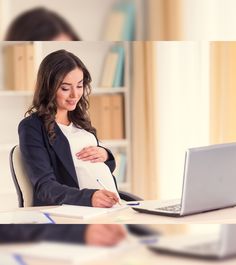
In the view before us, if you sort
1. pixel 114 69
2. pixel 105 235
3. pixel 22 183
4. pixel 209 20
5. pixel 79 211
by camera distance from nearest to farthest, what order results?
pixel 105 235 < pixel 209 20 < pixel 79 211 < pixel 22 183 < pixel 114 69

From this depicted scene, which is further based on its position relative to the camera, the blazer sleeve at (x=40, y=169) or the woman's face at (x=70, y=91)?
the woman's face at (x=70, y=91)

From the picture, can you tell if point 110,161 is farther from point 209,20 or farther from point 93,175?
point 209,20

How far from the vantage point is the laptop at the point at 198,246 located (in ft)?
2.13

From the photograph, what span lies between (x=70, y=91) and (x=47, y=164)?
0.88 ft

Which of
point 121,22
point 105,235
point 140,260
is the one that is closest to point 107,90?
point 121,22

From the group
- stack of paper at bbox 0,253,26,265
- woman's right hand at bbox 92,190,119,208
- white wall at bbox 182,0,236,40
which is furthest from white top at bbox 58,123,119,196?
stack of paper at bbox 0,253,26,265

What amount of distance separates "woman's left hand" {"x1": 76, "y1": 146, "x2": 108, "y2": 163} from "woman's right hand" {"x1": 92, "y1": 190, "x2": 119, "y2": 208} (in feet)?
1.20

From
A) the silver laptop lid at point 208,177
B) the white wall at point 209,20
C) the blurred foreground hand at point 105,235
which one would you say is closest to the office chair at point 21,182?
the silver laptop lid at point 208,177

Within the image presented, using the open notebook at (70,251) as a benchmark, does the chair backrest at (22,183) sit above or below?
below

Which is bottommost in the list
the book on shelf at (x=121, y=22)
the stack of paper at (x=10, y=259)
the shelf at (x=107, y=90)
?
the stack of paper at (x=10, y=259)

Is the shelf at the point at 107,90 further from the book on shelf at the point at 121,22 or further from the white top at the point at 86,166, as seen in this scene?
the book on shelf at the point at 121,22

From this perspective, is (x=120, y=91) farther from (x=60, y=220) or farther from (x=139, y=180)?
(x=60, y=220)

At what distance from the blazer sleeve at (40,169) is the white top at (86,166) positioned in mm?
100

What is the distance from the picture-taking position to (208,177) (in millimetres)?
1624
